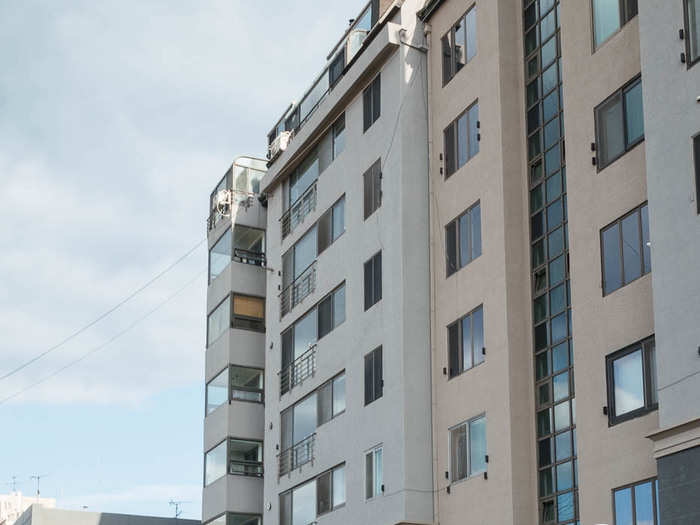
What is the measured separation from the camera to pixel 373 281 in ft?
113

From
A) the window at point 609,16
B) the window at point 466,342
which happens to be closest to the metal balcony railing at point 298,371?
the window at point 466,342

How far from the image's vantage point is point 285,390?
4047 cm

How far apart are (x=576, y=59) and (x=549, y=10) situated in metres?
2.98

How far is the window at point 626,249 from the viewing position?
2384 centimetres

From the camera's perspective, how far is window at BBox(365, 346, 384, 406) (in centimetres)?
3312

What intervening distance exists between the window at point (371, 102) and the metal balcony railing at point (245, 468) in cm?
1357

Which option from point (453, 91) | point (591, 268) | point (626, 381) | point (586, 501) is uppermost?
point (453, 91)

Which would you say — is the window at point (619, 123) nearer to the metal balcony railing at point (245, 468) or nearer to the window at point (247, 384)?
the window at point (247, 384)

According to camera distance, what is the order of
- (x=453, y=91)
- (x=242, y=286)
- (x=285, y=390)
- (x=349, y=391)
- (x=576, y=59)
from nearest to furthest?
(x=576, y=59), (x=453, y=91), (x=349, y=391), (x=285, y=390), (x=242, y=286)

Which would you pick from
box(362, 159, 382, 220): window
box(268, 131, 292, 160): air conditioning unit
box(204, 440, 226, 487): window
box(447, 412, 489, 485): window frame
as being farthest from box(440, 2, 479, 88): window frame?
box(204, 440, 226, 487): window

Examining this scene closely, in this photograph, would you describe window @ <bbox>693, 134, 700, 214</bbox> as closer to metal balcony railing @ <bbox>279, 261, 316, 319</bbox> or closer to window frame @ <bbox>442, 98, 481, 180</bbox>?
window frame @ <bbox>442, 98, 481, 180</bbox>

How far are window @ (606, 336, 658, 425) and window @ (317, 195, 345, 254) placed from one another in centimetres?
1461

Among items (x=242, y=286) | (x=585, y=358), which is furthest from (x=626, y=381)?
(x=242, y=286)

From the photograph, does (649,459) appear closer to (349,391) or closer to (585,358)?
(585,358)
